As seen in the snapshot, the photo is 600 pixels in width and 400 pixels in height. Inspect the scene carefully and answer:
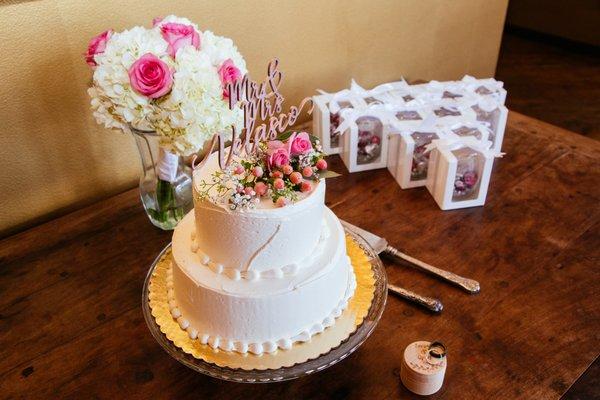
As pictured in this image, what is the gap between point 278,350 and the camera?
94 cm

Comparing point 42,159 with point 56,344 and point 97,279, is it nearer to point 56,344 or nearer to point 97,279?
point 97,279

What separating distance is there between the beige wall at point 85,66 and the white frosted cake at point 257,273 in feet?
1.79

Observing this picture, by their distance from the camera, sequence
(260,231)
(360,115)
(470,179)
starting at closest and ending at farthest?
(260,231) → (470,179) → (360,115)

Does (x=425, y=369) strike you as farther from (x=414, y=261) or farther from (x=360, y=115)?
(x=360, y=115)

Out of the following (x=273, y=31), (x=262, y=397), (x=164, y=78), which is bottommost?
(x=262, y=397)

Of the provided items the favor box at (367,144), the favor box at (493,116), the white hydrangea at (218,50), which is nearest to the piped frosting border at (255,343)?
the white hydrangea at (218,50)

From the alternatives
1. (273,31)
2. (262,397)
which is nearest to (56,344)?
(262,397)

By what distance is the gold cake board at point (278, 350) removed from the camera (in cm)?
92

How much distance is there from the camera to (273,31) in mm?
1646

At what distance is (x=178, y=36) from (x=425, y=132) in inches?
28.3

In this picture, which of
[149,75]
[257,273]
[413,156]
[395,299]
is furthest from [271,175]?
[413,156]

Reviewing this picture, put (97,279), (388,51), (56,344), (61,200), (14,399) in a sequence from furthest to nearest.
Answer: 1. (388,51)
2. (61,200)
3. (97,279)
4. (56,344)
5. (14,399)

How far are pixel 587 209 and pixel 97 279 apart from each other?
46.8 inches

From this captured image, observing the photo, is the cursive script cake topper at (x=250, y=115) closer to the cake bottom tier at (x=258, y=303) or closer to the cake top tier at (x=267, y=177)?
the cake top tier at (x=267, y=177)
